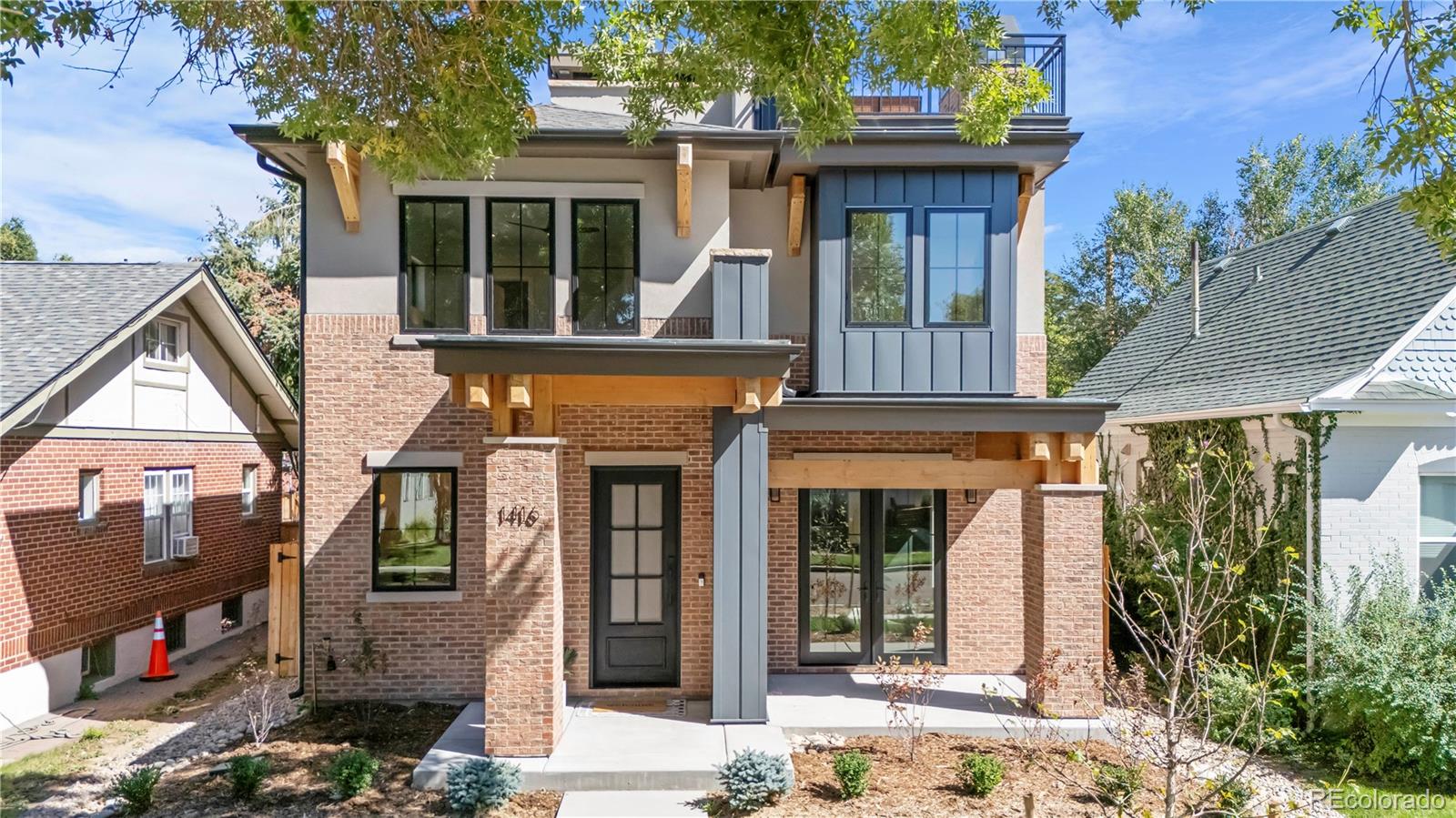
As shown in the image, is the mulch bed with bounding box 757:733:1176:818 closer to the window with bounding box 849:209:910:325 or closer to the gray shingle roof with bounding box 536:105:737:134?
the window with bounding box 849:209:910:325

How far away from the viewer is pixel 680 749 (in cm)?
702

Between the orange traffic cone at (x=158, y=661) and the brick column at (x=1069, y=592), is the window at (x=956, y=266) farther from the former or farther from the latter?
the orange traffic cone at (x=158, y=661)

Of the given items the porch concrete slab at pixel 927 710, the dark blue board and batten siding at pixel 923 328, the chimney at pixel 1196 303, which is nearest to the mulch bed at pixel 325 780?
the porch concrete slab at pixel 927 710

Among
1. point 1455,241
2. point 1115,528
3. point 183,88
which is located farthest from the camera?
point 1115,528

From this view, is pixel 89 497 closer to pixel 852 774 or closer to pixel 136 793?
pixel 136 793

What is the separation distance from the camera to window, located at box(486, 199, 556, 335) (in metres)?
8.96

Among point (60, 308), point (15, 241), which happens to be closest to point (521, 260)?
point (60, 308)

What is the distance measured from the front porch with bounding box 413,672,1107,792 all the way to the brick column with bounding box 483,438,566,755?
0.98ft

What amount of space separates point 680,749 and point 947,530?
15.0ft

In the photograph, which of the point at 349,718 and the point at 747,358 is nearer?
the point at 747,358

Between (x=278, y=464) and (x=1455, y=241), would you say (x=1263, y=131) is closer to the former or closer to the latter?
(x=1455, y=241)

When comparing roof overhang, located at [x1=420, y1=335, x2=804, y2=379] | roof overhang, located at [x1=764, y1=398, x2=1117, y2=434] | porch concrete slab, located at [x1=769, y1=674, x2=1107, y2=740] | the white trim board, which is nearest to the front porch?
porch concrete slab, located at [x1=769, y1=674, x2=1107, y2=740]

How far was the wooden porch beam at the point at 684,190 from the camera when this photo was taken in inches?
332

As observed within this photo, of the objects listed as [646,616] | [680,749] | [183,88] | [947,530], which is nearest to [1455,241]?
[947,530]
